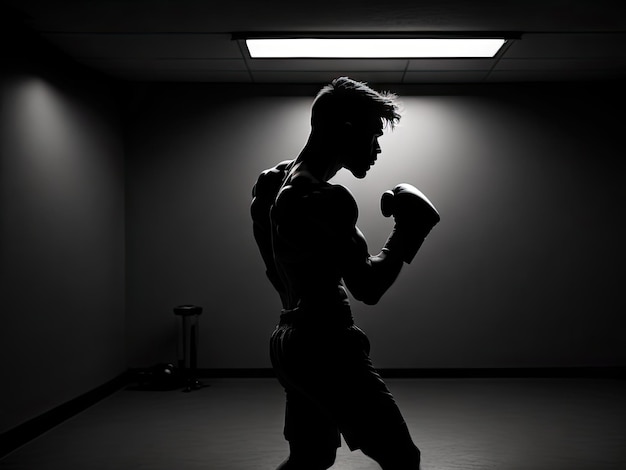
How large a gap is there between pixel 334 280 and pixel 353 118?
0.50 m

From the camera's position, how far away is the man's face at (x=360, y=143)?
200cm

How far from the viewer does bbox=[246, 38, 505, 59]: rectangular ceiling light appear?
5.07 metres

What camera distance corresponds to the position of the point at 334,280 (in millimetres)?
1953

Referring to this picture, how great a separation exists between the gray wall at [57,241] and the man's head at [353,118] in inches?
115

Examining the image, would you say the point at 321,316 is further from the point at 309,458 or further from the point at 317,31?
the point at 317,31

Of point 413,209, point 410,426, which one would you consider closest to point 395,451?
point 413,209

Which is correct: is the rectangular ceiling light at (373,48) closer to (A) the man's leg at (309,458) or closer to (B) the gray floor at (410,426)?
(B) the gray floor at (410,426)

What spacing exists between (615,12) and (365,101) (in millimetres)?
3214

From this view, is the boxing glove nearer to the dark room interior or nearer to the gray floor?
the gray floor

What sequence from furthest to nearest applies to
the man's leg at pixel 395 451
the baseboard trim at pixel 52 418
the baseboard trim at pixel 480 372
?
1. the baseboard trim at pixel 480 372
2. the baseboard trim at pixel 52 418
3. the man's leg at pixel 395 451

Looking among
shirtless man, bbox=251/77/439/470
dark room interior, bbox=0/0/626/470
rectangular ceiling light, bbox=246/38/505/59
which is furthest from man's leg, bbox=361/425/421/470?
rectangular ceiling light, bbox=246/38/505/59

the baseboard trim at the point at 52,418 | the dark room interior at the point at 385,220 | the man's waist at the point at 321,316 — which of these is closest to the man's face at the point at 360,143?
the man's waist at the point at 321,316

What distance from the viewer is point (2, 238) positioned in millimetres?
4133

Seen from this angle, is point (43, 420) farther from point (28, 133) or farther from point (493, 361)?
point (493, 361)
